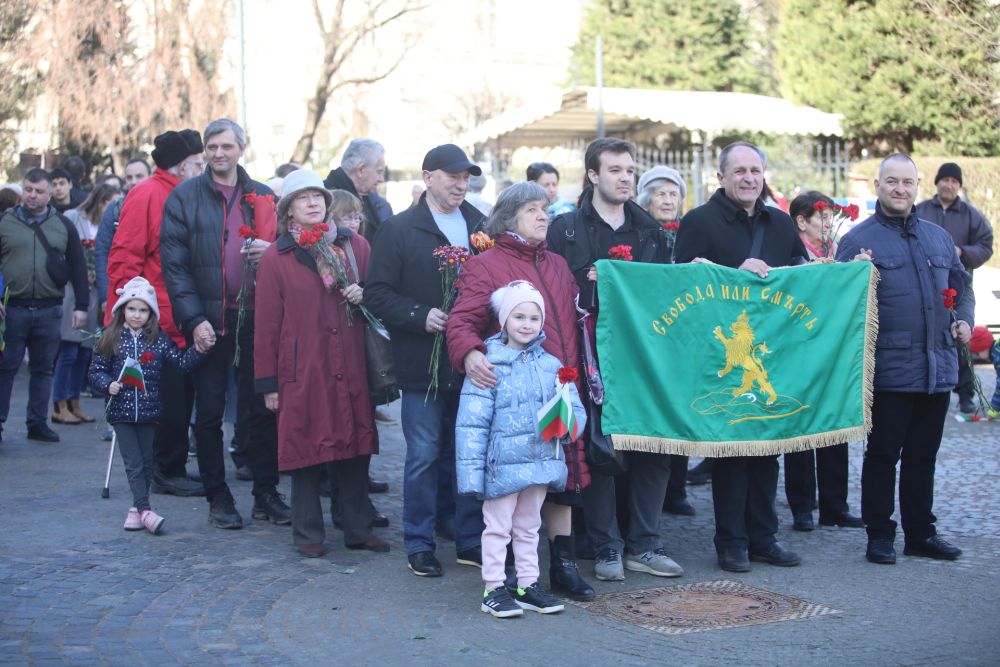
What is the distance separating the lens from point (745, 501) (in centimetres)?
732

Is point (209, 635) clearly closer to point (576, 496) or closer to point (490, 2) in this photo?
point (576, 496)

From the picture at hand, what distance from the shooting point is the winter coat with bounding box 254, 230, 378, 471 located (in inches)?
287

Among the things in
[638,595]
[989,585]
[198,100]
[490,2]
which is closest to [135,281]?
[638,595]

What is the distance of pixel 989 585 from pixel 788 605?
3.71 ft

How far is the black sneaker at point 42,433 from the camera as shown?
11.4m

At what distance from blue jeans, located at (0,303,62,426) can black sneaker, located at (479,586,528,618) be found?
248 inches

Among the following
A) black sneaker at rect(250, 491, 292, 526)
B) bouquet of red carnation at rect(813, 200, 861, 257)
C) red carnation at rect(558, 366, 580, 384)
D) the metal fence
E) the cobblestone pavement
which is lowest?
the cobblestone pavement

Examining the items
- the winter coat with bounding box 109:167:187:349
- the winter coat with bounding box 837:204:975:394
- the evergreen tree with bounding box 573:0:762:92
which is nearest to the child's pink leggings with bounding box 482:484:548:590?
the winter coat with bounding box 837:204:975:394

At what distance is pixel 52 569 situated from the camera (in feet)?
23.1

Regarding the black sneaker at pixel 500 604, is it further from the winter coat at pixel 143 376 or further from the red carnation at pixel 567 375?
the winter coat at pixel 143 376

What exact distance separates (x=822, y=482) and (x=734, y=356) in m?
1.62

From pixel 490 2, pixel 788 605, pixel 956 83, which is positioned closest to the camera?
pixel 788 605

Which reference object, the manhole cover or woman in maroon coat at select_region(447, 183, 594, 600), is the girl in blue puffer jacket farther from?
the manhole cover

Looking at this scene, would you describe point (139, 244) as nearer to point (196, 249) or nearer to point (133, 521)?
point (196, 249)
